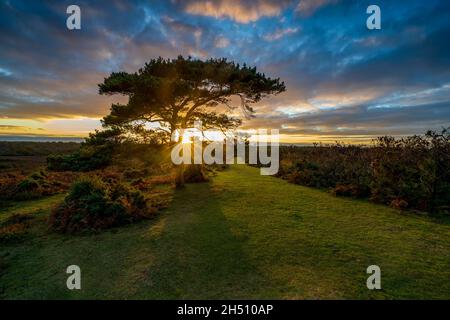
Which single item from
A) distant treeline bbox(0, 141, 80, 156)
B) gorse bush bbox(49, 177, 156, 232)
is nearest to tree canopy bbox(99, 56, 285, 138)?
gorse bush bbox(49, 177, 156, 232)

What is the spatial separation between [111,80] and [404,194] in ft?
48.7

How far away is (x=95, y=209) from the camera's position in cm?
973

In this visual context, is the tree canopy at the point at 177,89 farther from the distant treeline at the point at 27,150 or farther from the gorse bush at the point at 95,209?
the distant treeline at the point at 27,150

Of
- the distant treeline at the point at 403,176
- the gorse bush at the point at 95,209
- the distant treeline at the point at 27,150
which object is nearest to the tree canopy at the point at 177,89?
the gorse bush at the point at 95,209

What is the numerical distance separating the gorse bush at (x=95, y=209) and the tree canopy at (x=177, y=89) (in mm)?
4071

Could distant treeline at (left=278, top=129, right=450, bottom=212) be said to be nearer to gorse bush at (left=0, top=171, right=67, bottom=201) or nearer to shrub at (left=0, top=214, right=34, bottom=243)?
shrub at (left=0, top=214, right=34, bottom=243)

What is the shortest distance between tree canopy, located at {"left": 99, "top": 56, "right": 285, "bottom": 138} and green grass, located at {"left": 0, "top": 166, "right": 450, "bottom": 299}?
238 inches

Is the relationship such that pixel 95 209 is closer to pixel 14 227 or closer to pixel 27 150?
pixel 14 227

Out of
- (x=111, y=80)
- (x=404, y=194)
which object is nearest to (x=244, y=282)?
(x=404, y=194)

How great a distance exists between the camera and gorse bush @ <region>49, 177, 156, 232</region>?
31.2 feet
